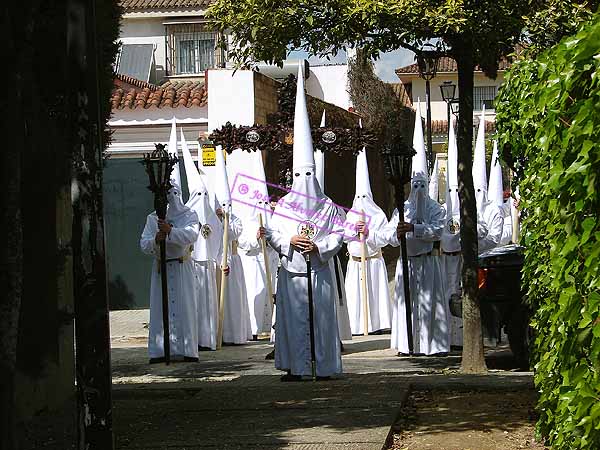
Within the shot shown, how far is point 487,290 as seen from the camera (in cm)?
1248

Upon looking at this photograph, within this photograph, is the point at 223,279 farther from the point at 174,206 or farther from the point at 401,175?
the point at 401,175

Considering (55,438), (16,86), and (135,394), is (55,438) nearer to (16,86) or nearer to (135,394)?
(135,394)

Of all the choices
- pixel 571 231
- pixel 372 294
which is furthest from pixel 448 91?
pixel 571 231

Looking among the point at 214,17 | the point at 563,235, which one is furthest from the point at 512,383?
the point at 563,235

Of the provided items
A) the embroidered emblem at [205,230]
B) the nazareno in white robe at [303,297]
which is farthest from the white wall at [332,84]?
the nazareno in white robe at [303,297]

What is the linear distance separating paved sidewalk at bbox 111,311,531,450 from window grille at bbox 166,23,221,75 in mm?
27066

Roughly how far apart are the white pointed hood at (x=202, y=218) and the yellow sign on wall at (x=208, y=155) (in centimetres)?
453

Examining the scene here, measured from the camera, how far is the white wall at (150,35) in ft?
127

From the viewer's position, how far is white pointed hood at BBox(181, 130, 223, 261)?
→ 54.5ft

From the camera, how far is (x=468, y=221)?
1114 centimetres

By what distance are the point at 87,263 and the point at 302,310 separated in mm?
6247

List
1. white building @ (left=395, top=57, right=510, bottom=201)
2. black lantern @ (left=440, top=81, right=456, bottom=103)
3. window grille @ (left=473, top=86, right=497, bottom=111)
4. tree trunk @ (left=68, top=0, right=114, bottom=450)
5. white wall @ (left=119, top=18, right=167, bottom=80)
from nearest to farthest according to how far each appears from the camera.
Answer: tree trunk @ (left=68, top=0, right=114, bottom=450)
black lantern @ (left=440, top=81, right=456, bottom=103)
white wall @ (left=119, top=18, right=167, bottom=80)
white building @ (left=395, top=57, right=510, bottom=201)
window grille @ (left=473, top=86, right=497, bottom=111)

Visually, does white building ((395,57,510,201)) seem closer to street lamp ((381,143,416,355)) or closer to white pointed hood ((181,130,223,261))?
white pointed hood ((181,130,223,261))

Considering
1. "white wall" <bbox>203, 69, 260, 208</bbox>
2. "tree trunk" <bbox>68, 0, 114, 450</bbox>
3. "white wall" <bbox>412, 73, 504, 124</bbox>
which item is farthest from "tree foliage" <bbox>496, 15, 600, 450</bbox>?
"white wall" <bbox>412, 73, 504, 124</bbox>
